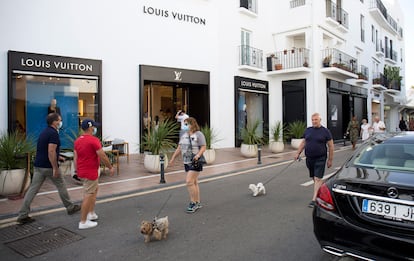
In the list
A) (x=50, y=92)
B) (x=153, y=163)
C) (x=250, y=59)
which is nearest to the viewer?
(x=153, y=163)

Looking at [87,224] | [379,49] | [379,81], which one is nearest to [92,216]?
[87,224]

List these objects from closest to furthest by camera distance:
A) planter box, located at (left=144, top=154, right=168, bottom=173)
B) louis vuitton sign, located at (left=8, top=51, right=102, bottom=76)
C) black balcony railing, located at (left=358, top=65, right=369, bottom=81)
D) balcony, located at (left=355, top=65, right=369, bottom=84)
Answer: planter box, located at (left=144, top=154, right=168, bottom=173) < louis vuitton sign, located at (left=8, top=51, right=102, bottom=76) < balcony, located at (left=355, top=65, right=369, bottom=84) < black balcony railing, located at (left=358, top=65, right=369, bottom=81)

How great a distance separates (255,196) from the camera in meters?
6.89

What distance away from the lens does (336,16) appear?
2211 centimetres

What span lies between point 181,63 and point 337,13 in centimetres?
1330

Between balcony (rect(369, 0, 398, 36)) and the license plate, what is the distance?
3070 centimetres

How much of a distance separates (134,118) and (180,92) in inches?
154

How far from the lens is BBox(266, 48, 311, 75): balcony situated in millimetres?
19859

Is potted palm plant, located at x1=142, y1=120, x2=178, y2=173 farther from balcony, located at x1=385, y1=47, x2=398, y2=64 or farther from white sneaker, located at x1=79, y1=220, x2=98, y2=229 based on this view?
balcony, located at x1=385, y1=47, x2=398, y2=64

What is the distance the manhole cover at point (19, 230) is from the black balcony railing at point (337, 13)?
70.5 feet

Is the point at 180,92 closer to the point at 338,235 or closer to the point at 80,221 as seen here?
the point at 80,221

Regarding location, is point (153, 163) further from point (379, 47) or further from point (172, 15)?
point (379, 47)

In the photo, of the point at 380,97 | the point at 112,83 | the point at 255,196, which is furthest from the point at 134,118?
the point at 380,97

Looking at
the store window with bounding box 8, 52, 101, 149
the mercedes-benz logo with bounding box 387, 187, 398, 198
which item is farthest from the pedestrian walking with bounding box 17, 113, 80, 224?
the store window with bounding box 8, 52, 101, 149
